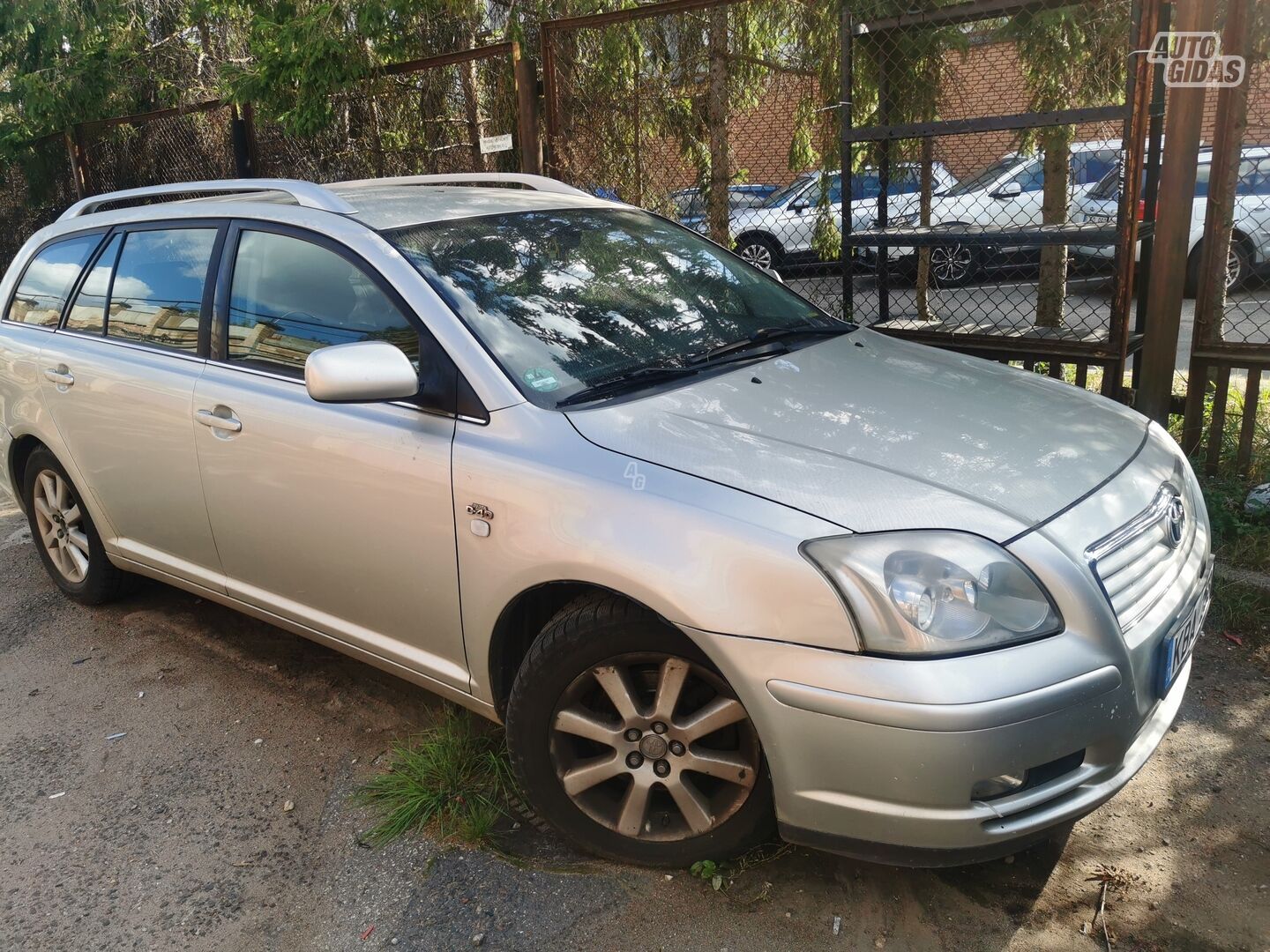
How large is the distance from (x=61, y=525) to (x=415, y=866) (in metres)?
2.71

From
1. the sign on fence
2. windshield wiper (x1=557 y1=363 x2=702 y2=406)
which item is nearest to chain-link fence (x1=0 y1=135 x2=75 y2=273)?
the sign on fence

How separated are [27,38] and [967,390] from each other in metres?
11.9

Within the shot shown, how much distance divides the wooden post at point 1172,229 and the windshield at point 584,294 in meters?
1.91

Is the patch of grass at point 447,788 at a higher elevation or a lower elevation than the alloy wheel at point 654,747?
lower

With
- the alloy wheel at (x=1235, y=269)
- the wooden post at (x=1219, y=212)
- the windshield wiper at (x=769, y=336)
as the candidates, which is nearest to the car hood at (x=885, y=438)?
the windshield wiper at (x=769, y=336)

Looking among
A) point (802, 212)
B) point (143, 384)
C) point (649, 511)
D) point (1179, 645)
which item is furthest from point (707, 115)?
point (1179, 645)

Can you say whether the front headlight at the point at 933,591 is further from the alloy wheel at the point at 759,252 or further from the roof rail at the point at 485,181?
the alloy wheel at the point at 759,252

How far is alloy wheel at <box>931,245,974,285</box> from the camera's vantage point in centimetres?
781

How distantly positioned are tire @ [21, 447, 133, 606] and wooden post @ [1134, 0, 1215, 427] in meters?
4.69

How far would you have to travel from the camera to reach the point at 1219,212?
4.59m

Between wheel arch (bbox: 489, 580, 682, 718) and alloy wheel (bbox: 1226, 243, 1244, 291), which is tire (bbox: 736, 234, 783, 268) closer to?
alloy wheel (bbox: 1226, 243, 1244, 291)

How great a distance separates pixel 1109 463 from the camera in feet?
8.80

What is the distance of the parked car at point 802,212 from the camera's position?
6484 millimetres

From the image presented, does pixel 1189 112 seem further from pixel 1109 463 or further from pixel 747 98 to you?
pixel 747 98
